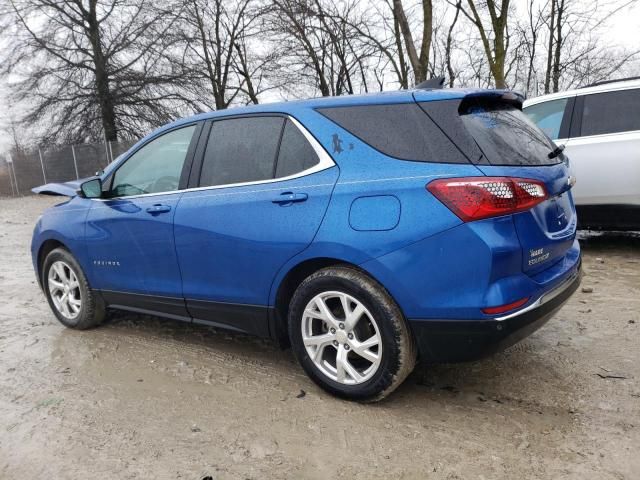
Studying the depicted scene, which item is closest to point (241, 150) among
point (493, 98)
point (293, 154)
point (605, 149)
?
point (293, 154)

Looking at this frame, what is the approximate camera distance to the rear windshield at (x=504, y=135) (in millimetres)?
2666

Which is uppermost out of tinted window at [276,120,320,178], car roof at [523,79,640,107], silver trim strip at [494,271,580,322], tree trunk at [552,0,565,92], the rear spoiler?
tree trunk at [552,0,565,92]

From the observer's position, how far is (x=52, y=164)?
78.2ft

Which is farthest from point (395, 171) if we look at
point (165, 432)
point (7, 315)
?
point (7, 315)

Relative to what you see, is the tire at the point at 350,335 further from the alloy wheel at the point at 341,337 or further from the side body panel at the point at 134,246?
the side body panel at the point at 134,246

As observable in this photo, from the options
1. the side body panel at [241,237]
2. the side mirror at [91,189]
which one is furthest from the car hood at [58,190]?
the side body panel at [241,237]

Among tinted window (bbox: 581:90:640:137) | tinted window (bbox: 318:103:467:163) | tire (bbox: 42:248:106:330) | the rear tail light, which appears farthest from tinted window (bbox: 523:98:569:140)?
tire (bbox: 42:248:106:330)

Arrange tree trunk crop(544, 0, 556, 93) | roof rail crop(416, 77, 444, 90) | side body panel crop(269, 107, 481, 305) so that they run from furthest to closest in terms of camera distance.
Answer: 1. tree trunk crop(544, 0, 556, 93)
2. roof rail crop(416, 77, 444, 90)
3. side body panel crop(269, 107, 481, 305)

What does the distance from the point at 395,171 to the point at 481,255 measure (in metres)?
0.61

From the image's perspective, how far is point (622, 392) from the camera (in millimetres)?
2979

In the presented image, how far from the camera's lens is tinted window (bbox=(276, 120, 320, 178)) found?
3.03 meters

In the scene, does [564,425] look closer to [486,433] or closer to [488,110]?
[486,433]

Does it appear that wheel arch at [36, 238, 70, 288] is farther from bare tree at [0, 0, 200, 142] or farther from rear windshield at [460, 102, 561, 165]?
bare tree at [0, 0, 200, 142]

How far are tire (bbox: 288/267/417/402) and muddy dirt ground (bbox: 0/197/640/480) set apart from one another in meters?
0.16
